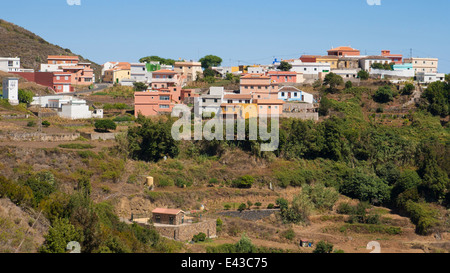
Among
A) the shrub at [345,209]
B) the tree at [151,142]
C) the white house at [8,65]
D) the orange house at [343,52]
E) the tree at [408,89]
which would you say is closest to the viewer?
the shrub at [345,209]

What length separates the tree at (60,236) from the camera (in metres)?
19.6

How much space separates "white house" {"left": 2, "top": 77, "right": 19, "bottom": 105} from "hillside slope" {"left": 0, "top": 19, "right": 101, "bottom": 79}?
1581 centimetres

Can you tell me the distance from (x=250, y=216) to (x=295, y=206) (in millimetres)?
2136

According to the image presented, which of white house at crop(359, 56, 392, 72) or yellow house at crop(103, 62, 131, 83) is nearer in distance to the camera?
white house at crop(359, 56, 392, 72)

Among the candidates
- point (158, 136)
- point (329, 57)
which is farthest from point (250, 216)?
point (329, 57)

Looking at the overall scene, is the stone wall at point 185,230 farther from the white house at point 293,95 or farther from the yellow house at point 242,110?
the white house at point 293,95

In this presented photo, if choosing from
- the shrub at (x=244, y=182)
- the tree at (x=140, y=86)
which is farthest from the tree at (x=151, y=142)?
the tree at (x=140, y=86)

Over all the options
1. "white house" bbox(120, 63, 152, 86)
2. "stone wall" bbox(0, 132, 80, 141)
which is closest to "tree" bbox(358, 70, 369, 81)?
"white house" bbox(120, 63, 152, 86)

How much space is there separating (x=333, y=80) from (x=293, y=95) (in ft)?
14.0

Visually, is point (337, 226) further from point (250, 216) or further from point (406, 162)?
point (406, 162)

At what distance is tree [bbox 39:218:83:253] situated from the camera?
1958cm

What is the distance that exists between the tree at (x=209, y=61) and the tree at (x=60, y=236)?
38.1 metres

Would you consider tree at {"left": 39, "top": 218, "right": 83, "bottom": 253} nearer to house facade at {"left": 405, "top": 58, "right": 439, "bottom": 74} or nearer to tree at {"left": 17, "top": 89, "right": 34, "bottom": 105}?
tree at {"left": 17, "top": 89, "right": 34, "bottom": 105}

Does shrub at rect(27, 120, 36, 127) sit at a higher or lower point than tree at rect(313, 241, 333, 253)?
higher
